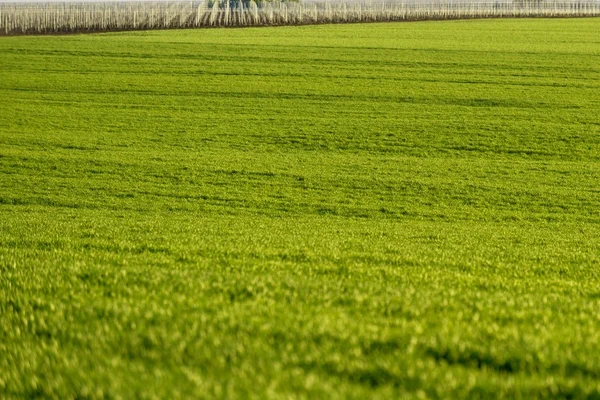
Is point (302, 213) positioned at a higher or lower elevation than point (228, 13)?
lower

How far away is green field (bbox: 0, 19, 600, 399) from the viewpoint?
5.68 m

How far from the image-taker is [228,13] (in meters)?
77.8

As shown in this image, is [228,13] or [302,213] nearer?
[302,213]

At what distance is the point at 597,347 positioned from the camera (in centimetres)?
620

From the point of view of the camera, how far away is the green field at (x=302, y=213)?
5.68 m

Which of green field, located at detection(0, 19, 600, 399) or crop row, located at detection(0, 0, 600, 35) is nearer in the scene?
green field, located at detection(0, 19, 600, 399)

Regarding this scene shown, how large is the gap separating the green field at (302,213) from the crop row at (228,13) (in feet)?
29.0

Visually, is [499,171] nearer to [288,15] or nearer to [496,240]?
[496,240]

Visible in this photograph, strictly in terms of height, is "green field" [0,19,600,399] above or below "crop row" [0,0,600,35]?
below

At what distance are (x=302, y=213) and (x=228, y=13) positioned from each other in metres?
57.0

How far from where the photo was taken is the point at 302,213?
2472 cm

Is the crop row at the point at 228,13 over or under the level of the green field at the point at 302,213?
over

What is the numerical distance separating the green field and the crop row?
8.83 meters

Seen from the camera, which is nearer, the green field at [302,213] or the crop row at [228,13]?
the green field at [302,213]
